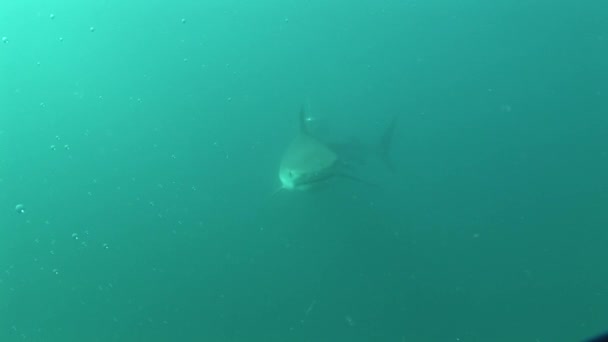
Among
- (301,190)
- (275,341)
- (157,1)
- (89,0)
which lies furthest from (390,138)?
(89,0)

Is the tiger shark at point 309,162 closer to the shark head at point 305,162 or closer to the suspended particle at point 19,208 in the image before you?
the shark head at point 305,162

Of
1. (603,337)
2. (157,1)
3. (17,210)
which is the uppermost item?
(603,337)

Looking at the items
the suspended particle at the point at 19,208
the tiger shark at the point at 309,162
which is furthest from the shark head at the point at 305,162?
the suspended particle at the point at 19,208

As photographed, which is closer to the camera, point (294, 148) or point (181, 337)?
point (294, 148)

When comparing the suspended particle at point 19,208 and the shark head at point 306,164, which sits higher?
the shark head at point 306,164

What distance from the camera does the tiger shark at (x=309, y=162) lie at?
3.96 metres

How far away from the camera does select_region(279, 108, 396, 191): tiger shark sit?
13.0 feet

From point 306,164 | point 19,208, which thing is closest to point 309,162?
point 306,164

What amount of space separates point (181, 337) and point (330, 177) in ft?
5.99

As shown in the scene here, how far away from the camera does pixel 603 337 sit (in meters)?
0.85

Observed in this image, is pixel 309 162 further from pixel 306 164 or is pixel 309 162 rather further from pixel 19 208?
pixel 19 208

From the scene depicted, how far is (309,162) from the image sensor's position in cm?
394

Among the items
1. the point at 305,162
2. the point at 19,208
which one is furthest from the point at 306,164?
the point at 19,208

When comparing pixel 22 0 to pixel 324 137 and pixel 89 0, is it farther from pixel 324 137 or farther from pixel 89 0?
pixel 324 137
